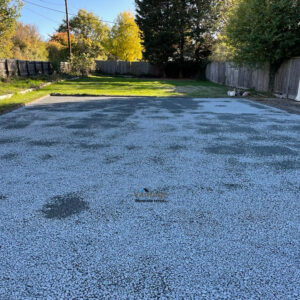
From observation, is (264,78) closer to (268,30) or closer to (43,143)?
(268,30)

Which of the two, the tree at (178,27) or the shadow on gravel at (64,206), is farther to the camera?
Result: the tree at (178,27)

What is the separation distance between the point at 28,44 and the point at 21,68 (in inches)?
652

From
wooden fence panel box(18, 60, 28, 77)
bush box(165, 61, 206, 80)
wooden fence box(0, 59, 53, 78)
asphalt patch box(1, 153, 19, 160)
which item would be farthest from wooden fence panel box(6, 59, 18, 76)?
bush box(165, 61, 206, 80)

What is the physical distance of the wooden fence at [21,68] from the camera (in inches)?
519

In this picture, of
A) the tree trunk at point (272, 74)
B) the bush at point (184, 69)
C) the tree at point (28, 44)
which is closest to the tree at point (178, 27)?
the bush at point (184, 69)

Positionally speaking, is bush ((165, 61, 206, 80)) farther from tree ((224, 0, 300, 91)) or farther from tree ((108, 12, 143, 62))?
tree ((224, 0, 300, 91))

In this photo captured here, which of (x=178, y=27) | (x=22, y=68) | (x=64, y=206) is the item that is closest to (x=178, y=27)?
(x=178, y=27)

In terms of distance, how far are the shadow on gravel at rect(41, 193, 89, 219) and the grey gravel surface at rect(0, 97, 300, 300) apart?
0.7 inches

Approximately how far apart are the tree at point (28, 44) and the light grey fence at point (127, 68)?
634cm

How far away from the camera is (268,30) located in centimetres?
1033

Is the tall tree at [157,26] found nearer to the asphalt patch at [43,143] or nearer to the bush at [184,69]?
the bush at [184,69]

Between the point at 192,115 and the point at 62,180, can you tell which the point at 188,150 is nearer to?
the point at 62,180

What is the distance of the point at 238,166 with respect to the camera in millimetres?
3514

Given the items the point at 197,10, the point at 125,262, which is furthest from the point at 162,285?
the point at 197,10
